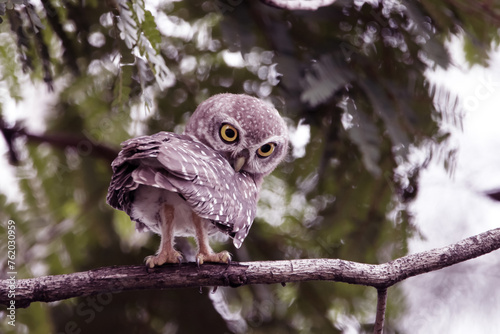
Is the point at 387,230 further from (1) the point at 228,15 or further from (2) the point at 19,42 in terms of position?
(2) the point at 19,42

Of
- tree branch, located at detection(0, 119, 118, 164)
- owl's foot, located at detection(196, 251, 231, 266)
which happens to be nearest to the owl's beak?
owl's foot, located at detection(196, 251, 231, 266)

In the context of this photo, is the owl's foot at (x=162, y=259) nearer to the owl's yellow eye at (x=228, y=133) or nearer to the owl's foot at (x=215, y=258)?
the owl's foot at (x=215, y=258)

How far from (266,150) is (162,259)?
48 centimetres

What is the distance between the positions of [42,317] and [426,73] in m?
1.76

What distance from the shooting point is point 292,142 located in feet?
8.55

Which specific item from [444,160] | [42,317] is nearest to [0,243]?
[42,317]

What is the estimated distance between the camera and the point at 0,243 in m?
2.53

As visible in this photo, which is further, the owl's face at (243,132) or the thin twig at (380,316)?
the owl's face at (243,132)

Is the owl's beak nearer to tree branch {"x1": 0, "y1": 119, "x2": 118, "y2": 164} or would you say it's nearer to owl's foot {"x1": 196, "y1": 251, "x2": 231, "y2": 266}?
owl's foot {"x1": 196, "y1": 251, "x2": 231, "y2": 266}

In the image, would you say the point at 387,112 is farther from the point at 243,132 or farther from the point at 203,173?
the point at 203,173

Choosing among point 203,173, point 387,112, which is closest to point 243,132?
point 203,173

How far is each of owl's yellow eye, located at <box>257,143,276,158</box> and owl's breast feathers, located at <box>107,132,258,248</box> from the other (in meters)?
0.17

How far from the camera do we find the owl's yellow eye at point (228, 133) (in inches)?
79.3

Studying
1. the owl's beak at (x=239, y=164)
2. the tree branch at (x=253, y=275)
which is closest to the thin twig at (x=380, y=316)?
the tree branch at (x=253, y=275)
